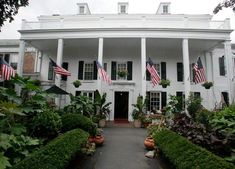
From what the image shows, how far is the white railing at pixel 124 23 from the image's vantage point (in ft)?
54.2

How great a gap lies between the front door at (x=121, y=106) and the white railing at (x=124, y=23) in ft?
18.7

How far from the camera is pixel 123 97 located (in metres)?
17.6

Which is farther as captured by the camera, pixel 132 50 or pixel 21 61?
pixel 132 50

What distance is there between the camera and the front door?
1739 centimetres

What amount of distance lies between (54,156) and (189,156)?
105 inches

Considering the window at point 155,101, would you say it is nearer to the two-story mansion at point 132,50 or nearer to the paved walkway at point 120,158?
the two-story mansion at point 132,50

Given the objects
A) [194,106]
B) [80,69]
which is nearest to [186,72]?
[194,106]

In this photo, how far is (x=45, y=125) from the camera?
6281 mm

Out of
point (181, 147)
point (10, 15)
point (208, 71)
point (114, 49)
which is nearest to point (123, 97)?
point (114, 49)

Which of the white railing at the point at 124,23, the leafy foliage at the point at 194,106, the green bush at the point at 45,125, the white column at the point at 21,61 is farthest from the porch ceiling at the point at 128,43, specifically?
the green bush at the point at 45,125

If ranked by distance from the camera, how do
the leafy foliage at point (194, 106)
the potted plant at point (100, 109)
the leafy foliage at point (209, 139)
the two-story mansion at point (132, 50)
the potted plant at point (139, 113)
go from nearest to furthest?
the leafy foliage at point (209, 139), the leafy foliage at point (194, 106), the potted plant at point (100, 109), the potted plant at point (139, 113), the two-story mansion at point (132, 50)

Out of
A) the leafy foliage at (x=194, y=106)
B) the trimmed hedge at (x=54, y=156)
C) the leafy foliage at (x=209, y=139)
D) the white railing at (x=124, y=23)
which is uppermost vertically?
the white railing at (x=124, y=23)

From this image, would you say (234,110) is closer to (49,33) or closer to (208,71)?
(208,71)

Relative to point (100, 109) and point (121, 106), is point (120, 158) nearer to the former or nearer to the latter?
point (100, 109)
